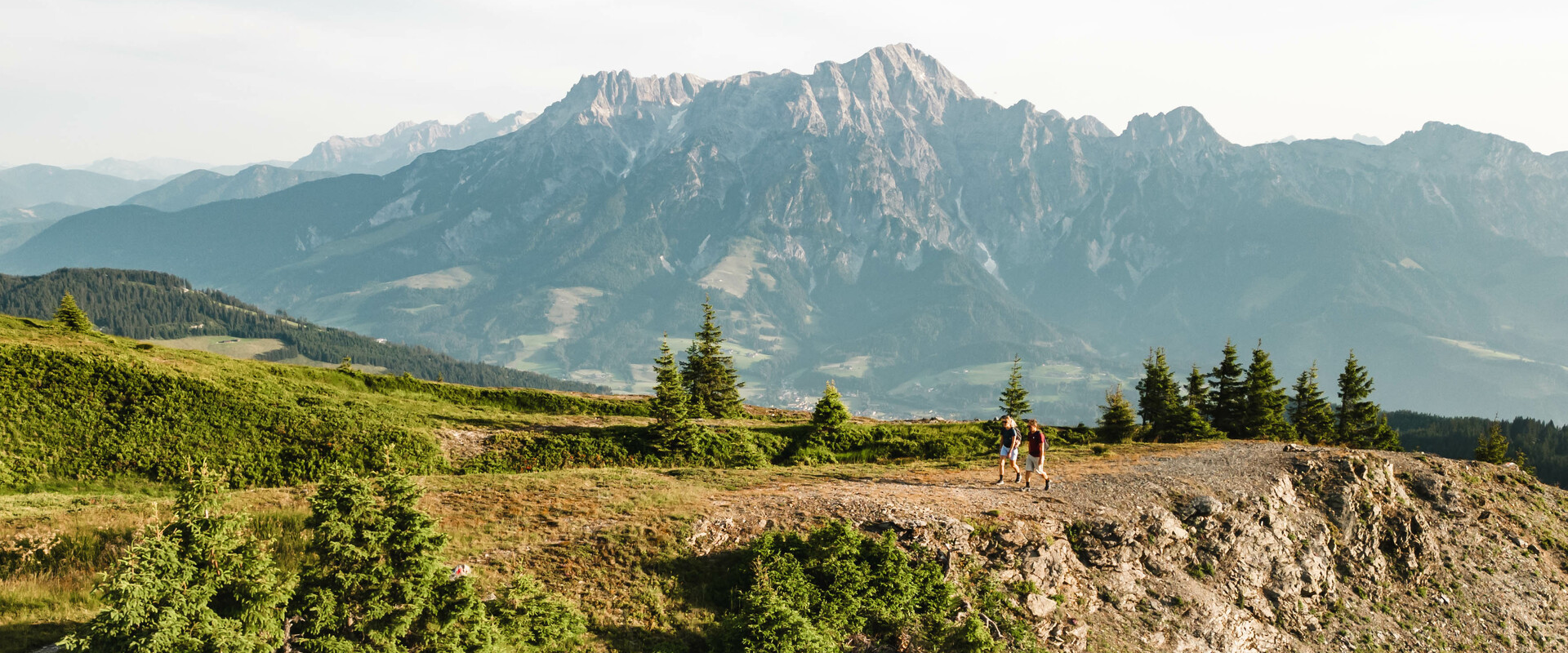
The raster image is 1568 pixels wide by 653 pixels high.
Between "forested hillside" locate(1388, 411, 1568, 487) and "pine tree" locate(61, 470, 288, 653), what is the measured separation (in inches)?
8417

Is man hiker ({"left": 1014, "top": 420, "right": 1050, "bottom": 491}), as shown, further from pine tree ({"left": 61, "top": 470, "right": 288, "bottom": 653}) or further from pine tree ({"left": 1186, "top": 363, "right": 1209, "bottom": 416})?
pine tree ({"left": 1186, "top": 363, "right": 1209, "bottom": 416})

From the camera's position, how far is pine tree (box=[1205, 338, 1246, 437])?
214 ft

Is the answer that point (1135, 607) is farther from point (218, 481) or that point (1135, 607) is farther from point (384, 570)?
point (218, 481)

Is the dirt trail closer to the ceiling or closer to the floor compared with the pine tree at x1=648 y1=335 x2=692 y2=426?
closer to the floor

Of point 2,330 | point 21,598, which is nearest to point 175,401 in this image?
point 2,330

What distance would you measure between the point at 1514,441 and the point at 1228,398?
181237 millimetres

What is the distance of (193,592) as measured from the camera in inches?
443

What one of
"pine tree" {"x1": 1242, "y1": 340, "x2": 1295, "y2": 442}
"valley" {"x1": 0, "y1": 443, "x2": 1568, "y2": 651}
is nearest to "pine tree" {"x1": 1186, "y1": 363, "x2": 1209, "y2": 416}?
"pine tree" {"x1": 1242, "y1": 340, "x2": 1295, "y2": 442}

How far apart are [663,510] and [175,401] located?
983 inches

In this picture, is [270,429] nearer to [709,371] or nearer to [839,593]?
[839,593]

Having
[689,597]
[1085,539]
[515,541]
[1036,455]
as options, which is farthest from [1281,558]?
[515,541]

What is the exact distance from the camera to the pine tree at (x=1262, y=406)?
63.6 m

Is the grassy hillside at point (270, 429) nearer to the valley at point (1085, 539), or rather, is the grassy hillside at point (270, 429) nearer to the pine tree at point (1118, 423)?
the valley at point (1085, 539)

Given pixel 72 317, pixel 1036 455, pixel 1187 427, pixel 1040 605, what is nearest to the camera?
pixel 1040 605
